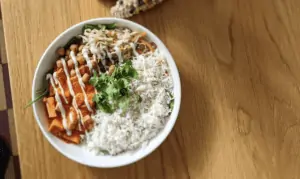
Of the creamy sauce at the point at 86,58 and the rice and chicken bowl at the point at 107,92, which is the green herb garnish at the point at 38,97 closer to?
the rice and chicken bowl at the point at 107,92

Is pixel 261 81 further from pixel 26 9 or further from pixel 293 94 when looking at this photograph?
pixel 26 9

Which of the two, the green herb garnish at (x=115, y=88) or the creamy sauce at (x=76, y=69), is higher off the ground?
the creamy sauce at (x=76, y=69)

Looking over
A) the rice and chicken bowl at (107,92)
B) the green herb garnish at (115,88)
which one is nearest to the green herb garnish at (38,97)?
the rice and chicken bowl at (107,92)

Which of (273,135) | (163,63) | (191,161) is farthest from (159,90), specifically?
(273,135)

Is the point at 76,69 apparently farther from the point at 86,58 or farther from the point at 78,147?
the point at 78,147

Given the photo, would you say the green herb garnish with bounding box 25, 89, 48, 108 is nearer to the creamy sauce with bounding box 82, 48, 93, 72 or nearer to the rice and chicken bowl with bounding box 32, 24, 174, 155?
the rice and chicken bowl with bounding box 32, 24, 174, 155

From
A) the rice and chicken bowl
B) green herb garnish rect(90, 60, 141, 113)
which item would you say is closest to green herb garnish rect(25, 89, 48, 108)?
the rice and chicken bowl

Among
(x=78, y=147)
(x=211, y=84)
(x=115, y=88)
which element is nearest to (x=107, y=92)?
(x=115, y=88)
